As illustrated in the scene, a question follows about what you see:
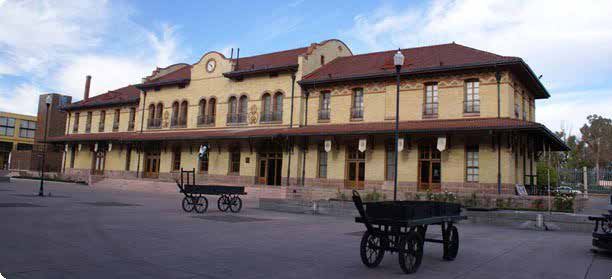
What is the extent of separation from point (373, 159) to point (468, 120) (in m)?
5.20

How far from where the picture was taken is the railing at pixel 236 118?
96.9 feet

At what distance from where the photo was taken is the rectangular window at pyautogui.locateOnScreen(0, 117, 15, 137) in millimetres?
73438

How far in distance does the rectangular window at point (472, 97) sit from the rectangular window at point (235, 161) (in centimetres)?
1441

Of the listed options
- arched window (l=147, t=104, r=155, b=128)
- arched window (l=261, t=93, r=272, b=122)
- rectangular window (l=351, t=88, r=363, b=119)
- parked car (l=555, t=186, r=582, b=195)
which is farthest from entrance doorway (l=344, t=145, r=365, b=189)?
arched window (l=147, t=104, r=155, b=128)

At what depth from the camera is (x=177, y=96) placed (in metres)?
33.4

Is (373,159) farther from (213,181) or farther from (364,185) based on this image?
(213,181)

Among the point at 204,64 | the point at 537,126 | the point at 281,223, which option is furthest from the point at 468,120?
the point at 204,64

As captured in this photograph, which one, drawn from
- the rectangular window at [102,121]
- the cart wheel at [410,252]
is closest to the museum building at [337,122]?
the rectangular window at [102,121]

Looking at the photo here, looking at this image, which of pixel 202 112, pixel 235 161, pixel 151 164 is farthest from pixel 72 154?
pixel 235 161

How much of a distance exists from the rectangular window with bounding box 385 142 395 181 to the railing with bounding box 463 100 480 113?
159 inches

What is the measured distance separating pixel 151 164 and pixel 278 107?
1210cm

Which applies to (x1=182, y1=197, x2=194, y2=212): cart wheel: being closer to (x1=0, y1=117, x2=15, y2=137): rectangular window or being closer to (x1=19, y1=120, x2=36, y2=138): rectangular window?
(x1=0, y1=117, x2=15, y2=137): rectangular window

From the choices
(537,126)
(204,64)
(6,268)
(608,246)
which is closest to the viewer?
(6,268)

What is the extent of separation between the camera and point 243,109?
29766mm
